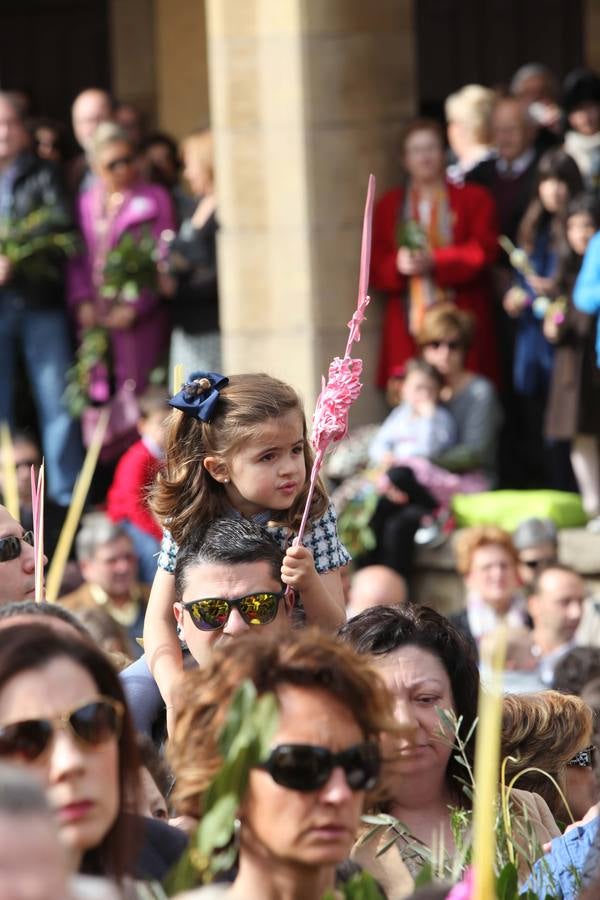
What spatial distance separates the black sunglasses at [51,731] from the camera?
2.81 m

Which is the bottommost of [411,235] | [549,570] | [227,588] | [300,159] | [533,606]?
[533,606]

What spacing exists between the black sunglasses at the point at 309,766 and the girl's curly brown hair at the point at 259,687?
77 mm

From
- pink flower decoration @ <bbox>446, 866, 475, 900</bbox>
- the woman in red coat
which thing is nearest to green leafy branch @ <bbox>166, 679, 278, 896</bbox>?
pink flower decoration @ <bbox>446, 866, 475, 900</bbox>

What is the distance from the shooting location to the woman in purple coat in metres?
10.1

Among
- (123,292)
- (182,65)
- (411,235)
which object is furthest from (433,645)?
(182,65)

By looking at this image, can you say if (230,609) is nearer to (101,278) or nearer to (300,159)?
(300,159)

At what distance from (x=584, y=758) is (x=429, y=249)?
17.5 feet

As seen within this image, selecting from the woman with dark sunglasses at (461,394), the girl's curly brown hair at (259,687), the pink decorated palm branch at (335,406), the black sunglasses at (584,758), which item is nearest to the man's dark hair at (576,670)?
the black sunglasses at (584,758)

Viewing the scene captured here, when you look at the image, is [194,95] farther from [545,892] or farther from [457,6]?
[545,892]

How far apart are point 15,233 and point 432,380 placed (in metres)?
2.16

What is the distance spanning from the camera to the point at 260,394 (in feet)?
15.1

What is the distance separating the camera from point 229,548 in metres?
4.11

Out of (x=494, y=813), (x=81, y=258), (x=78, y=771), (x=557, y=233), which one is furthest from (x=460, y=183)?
(x=78, y=771)

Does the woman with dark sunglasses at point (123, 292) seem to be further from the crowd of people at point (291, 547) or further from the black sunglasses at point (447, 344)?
the black sunglasses at point (447, 344)
